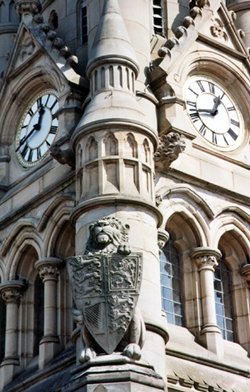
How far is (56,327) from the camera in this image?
27.6 metres

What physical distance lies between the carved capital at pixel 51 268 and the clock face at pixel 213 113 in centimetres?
438

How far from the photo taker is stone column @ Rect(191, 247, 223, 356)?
26916 millimetres

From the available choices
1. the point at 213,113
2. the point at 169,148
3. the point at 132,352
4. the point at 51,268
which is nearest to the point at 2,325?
the point at 51,268

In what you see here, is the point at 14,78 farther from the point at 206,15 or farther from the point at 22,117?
the point at 206,15

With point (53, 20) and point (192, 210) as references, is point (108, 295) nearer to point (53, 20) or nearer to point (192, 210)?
point (192, 210)

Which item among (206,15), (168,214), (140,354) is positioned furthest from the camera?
(206,15)

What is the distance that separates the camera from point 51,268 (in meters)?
28.1

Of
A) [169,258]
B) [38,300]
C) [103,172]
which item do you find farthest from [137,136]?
[38,300]

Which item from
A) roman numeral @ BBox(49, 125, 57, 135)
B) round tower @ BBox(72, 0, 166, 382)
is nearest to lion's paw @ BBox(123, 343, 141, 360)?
round tower @ BBox(72, 0, 166, 382)

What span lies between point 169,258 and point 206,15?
249 inches

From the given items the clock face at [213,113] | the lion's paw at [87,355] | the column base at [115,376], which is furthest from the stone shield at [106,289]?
the clock face at [213,113]

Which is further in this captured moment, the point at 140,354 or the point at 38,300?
the point at 38,300

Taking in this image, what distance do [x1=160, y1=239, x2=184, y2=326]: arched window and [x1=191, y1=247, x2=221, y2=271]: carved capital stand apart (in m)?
0.49

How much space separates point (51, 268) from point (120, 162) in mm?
3488
